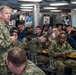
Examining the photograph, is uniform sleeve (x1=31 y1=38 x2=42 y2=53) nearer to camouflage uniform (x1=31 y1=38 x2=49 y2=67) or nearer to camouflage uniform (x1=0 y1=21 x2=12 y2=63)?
camouflage uniform (x1=31 y1=38 x2=49 y2=67)

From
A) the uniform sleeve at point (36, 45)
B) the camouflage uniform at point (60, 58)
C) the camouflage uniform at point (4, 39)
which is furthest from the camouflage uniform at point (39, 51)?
the camouflage uniform at point (4, 39)

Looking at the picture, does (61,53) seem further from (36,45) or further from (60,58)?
(36,45)

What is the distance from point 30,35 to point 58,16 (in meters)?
16.5

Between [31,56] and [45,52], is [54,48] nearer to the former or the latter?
[45,52]

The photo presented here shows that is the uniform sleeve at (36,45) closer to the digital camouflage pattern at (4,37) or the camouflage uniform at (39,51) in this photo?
the camouflage uniform at (39,51)

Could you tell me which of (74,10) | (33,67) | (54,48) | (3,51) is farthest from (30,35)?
(74,10)

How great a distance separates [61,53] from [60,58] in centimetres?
21

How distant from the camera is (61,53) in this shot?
24.8ft

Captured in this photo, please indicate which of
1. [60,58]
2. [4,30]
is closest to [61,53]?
[60,58]

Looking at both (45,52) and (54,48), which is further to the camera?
(45,52)

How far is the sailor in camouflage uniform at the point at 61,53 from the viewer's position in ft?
24.8

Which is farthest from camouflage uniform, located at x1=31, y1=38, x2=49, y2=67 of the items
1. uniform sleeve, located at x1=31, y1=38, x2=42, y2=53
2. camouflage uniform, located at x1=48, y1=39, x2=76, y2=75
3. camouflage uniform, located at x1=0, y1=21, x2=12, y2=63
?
camouflage uniform, located at x1=0, y1=21, x2=12, y2=63

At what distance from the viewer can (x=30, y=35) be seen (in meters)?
9.08

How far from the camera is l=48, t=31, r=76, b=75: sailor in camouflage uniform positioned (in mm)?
7559
